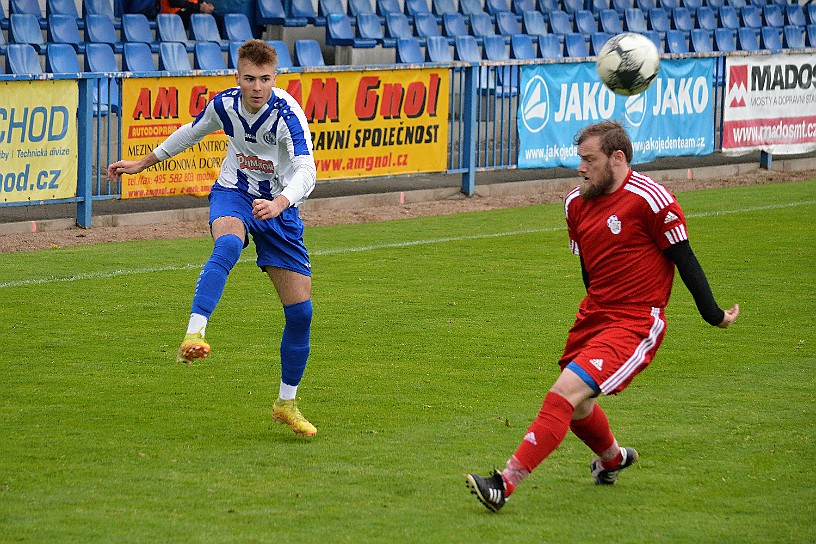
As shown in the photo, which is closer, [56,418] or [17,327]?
[56,418]

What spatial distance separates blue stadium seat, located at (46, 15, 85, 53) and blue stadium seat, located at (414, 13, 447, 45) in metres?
6.03

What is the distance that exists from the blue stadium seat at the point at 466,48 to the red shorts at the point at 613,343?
15.1m

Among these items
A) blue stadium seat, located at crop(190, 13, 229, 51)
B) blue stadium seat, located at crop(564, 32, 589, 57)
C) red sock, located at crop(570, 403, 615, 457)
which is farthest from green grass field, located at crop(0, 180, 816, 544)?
blue stadium seat, located at crop(564, 32, 589, 57)

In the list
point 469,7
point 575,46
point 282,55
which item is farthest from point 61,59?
point 575,46

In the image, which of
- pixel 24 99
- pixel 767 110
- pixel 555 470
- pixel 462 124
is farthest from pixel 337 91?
pixel 555 470

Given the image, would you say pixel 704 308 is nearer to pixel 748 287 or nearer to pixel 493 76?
pixel 748 287

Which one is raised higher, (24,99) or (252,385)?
(24,99)

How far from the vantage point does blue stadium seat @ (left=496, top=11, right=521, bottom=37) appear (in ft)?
71.1

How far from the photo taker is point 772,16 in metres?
26.4

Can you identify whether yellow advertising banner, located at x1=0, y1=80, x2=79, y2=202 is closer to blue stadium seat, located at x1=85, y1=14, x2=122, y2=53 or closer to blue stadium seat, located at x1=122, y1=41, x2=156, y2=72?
blue stadium seat, located at x1=122, y1=41, x2=156, y2=72

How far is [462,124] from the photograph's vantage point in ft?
50.4

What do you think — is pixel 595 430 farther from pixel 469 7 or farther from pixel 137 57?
pixel 469 7

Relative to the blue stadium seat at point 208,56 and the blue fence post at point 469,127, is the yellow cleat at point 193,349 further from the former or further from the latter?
the blue stadium seat at point 208,56

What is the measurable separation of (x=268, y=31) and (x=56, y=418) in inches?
566
